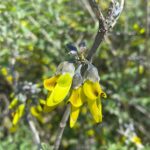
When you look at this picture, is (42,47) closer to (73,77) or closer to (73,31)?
(73,31)

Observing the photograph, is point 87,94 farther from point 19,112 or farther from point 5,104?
point 5,104

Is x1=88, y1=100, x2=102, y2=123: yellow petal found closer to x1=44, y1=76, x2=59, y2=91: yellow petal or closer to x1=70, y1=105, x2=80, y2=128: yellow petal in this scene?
x1=70, y1=105, x2=80, y2=128: yellow petal

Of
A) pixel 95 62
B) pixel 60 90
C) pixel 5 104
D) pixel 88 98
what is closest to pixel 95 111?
pixel 88 98

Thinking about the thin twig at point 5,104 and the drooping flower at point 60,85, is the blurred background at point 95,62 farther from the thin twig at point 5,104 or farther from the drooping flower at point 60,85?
the drooping flower at point 60,85

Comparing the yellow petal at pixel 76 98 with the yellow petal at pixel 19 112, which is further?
the yellow petal at pixel 19 112

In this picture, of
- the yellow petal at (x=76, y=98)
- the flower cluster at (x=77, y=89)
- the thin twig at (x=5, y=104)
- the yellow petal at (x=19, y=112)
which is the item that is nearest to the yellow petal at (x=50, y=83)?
the flower cluster at (x=77, y=89)
